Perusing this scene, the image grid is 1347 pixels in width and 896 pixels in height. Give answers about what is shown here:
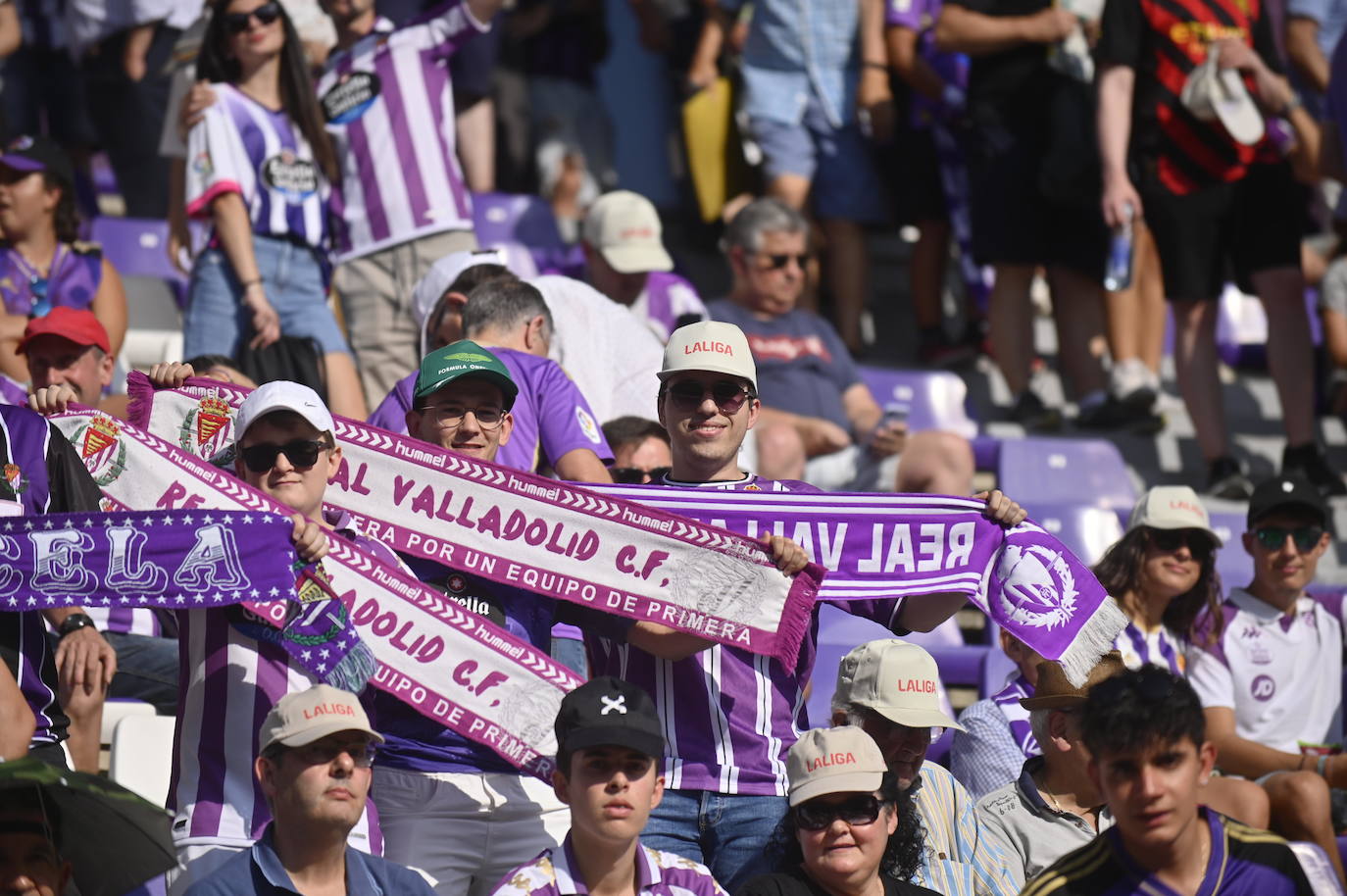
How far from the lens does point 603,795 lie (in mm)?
4348

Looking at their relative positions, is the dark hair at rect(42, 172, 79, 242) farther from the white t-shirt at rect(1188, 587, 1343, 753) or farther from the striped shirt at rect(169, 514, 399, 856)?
the white t-shirt at rect(1188, 587, 1343, 753)

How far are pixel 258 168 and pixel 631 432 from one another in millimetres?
1895

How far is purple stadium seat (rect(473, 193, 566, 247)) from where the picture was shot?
32.7ft

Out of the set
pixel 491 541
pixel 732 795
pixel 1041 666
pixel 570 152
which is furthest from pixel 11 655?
pixel 570 152

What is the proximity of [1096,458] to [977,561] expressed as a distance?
3.46 m

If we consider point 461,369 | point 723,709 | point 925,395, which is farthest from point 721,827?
point 925,395

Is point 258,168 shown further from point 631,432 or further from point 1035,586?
point 1035,586

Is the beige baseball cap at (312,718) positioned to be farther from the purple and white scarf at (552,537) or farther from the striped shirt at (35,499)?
the purple and white scarf at (552,537)

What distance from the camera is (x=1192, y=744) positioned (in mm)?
4043

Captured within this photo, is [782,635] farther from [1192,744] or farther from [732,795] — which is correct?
[1192,744]

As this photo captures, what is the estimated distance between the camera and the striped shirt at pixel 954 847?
5.01m

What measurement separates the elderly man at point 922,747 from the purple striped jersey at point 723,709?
0.15 m

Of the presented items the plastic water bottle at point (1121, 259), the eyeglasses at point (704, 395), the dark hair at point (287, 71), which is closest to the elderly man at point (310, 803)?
the eyeglasses at point (704, 395)

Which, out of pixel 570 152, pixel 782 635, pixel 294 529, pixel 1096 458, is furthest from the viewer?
pixel 570 152
